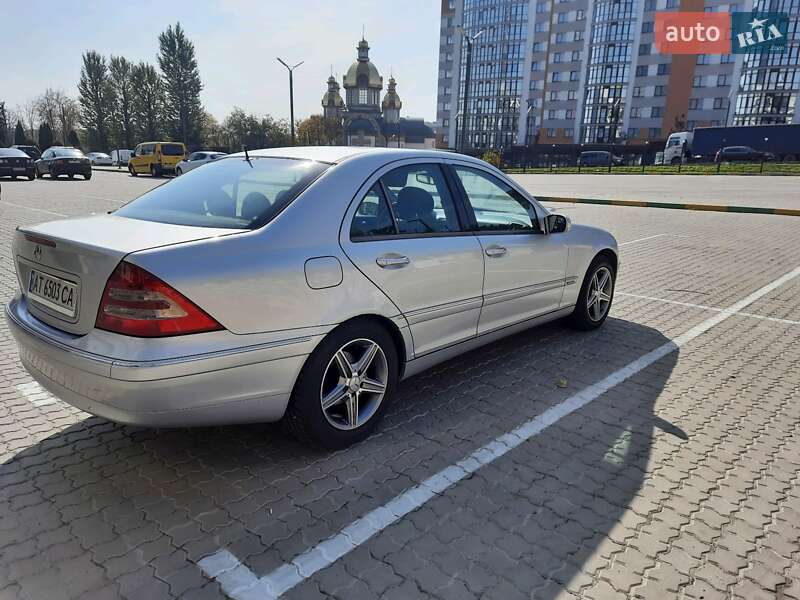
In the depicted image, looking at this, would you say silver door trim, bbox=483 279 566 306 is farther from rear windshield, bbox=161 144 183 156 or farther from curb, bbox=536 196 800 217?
rear windshield, bbox=161 144 183 156

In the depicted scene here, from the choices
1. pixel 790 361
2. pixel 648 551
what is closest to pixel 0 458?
pixel 648 551

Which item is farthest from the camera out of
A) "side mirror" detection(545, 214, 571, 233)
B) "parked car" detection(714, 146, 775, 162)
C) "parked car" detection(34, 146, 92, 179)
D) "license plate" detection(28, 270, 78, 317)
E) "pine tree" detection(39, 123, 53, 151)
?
"pine tree" detection(39, 123, 53, 151)

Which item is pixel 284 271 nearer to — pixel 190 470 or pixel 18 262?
pixel 190 470

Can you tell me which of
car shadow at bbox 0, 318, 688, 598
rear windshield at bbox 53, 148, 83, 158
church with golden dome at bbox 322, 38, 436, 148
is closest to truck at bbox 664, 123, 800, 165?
rear windshield at bbox 53, 148, 83, 158

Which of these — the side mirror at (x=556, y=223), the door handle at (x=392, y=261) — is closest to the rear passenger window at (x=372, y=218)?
the door handle at (x=392, y=261)

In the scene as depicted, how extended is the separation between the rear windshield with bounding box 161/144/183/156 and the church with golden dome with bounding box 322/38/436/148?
82.9 m

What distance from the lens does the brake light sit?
7.88ft

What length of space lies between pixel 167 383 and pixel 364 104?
12503 centimetres

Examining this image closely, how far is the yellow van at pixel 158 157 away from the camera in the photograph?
1331 inches

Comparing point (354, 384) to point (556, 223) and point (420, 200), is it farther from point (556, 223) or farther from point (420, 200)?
point (556, 223)

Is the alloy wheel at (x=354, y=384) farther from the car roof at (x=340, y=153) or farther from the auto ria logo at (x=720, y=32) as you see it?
the auto ria logo at (x=720, y=32)

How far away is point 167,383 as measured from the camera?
242 centimetres

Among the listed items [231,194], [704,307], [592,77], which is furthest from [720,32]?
[231,194]

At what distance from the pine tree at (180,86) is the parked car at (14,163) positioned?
59.2 metres
